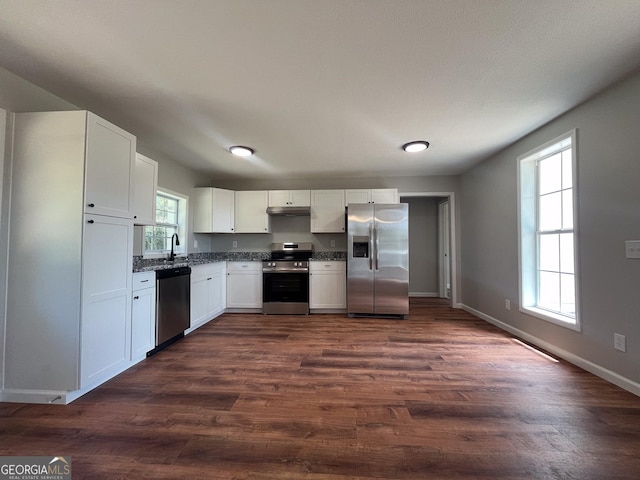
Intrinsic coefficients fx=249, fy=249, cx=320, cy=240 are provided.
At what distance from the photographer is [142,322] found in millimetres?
2414

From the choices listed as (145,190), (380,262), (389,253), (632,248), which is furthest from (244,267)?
(632,248)

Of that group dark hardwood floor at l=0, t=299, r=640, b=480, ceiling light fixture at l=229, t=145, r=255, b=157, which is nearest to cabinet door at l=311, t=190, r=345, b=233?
ceiling light fixture at l=229, t=145, r=255, b=157

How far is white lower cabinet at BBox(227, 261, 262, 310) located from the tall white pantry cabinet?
2359 mm

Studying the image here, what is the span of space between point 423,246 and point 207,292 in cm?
455

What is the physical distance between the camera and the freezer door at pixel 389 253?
3.93 m

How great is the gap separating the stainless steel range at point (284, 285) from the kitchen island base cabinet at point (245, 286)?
0.12 meters

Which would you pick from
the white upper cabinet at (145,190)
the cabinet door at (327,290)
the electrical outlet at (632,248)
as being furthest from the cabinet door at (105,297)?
the electrical outlet at (632,248)

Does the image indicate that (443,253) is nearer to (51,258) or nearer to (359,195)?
(359,195)

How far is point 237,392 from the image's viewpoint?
6.17 ft

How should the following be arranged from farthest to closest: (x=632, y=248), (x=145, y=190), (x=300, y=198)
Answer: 1. (x=300, y=198)
2. (x=145, y=190)
3. (x=632, y=248)

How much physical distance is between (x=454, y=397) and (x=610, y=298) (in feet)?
5.03

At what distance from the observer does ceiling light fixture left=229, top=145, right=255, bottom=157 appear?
318 cm

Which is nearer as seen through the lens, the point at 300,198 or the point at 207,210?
the point at 207,210

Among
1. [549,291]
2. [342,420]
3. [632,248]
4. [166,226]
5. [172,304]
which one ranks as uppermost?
[166,226]
